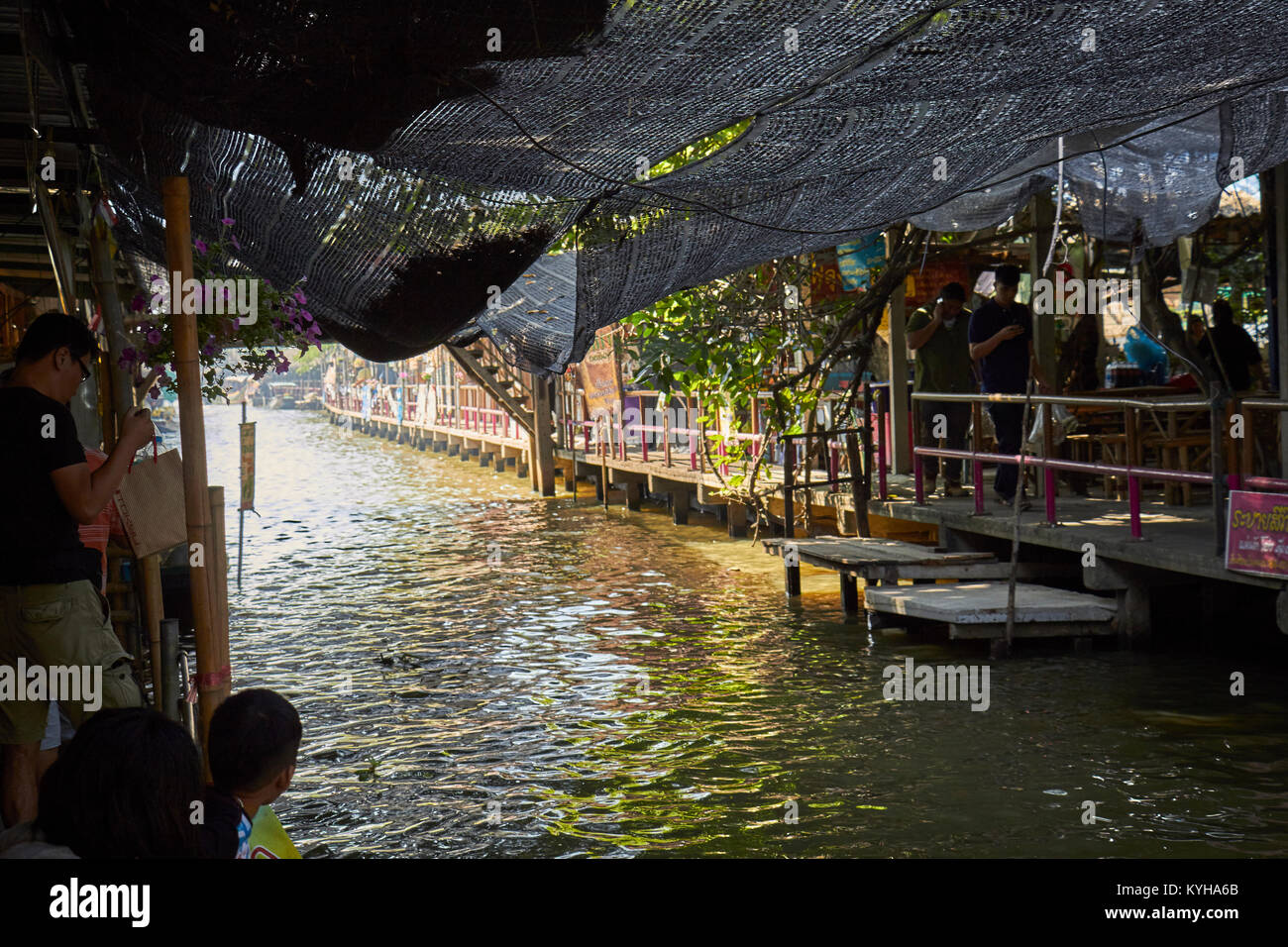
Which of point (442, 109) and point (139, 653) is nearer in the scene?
Result: point (442, 109)

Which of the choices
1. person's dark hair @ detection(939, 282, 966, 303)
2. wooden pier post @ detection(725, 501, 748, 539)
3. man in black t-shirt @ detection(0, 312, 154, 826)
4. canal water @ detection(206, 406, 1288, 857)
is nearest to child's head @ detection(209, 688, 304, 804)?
man in black t-shirt @ detection(0, 312, 154, 826)

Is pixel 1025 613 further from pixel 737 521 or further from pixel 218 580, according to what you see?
pixel 737 521

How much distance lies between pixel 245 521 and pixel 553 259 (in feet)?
48.0

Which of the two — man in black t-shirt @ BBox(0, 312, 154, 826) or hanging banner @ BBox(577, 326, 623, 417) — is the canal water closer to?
man in black t-shirt @ BBox(0, 312, 154, 826)

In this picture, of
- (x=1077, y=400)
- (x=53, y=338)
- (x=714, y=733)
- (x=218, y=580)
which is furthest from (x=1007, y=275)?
(x=53, y=338)

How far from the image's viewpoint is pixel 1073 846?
5285 millimetres

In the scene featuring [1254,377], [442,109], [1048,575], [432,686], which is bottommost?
[432,686]

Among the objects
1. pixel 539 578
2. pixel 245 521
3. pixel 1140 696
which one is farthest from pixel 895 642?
pixel 245 521

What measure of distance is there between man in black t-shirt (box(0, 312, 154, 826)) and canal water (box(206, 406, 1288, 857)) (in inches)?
77.3

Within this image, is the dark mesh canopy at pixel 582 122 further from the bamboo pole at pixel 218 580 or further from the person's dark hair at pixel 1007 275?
the person's dark hair at pixel 1007 275

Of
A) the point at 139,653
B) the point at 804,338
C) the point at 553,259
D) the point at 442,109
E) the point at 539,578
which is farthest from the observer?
the point at 539,578

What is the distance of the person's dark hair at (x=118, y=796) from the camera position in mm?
2107

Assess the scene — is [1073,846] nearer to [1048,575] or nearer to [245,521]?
[1048,575]

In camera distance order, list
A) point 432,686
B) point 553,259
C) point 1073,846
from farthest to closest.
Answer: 1. point 432,686
2. point 553,259
3. point 1073,846
